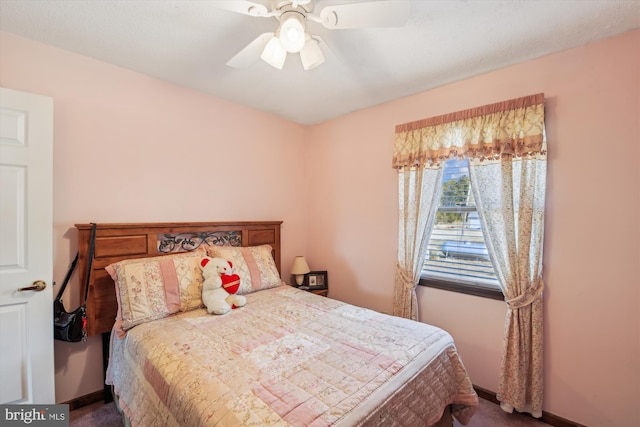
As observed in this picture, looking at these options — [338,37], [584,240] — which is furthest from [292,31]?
[584,240]

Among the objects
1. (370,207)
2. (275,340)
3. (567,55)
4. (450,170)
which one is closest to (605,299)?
(450,170)

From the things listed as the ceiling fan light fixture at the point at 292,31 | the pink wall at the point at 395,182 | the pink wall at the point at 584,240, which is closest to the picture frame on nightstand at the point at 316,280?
the pink wall at the point at 395,182

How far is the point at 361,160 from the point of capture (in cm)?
291

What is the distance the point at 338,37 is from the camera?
1713 mm

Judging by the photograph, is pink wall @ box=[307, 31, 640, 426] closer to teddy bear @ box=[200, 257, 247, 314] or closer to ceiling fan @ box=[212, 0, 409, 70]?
ceiling fan @ box=[212, 0, 409, 70]

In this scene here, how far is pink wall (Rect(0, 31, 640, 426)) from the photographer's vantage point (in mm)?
1671

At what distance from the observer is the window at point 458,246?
221 cm

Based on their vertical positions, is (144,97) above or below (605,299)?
above

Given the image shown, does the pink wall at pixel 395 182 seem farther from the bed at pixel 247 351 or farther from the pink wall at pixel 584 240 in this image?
the bed at pixel 247 351

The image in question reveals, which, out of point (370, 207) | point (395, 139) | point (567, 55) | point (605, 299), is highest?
point (567, 55)

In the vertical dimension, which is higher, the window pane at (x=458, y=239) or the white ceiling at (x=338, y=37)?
the white ceiling at (x=338, y=37)

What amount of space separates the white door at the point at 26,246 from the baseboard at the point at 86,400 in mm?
312

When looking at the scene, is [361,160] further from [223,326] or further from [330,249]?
[223,326]

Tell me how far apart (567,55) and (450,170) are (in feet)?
3.25
